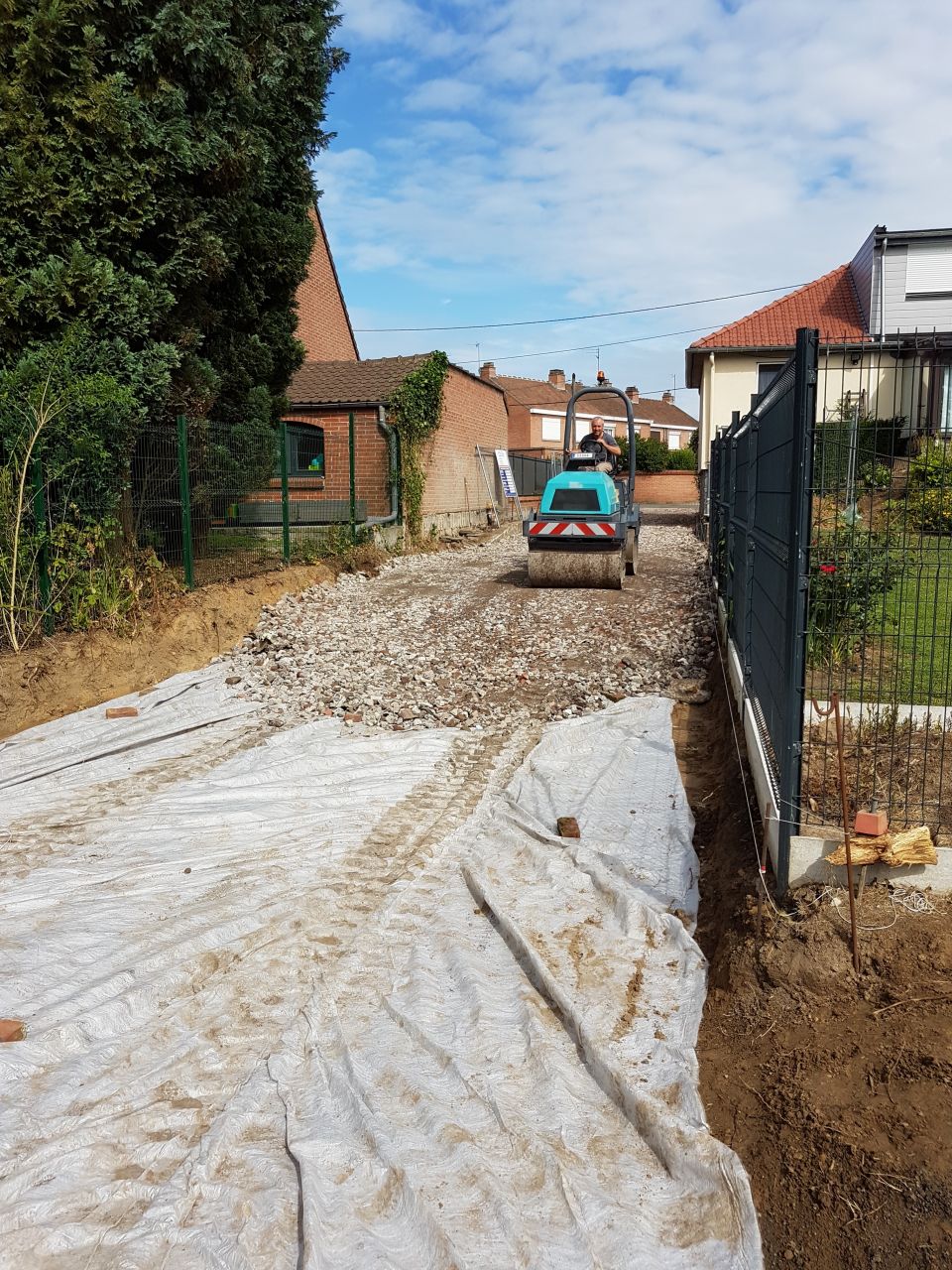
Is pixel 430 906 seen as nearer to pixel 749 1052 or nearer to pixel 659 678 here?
pixel 749 1052

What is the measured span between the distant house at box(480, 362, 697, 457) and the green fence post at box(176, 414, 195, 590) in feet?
100

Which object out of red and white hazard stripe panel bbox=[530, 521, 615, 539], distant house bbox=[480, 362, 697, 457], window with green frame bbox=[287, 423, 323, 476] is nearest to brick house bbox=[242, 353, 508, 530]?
window with green frame bbox=[287, 423, 323, 476]

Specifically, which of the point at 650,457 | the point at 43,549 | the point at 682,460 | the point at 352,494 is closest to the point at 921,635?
the point at 43,549

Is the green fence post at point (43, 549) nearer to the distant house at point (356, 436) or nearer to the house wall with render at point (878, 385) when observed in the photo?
the distant house at point (356, 436)

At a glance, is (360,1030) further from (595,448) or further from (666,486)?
A: (666,486)

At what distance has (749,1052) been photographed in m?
2.98

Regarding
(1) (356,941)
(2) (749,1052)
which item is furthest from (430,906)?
(2) (749,1052)

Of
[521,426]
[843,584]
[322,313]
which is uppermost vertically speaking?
[322,313]

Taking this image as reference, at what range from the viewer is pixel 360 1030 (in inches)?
127

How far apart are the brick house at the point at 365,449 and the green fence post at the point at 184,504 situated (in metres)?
1.88

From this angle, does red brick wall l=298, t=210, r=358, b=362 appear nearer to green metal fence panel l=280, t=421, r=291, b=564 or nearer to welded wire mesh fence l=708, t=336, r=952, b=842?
green metal fence panel l=280, t=421, r=291, b=564

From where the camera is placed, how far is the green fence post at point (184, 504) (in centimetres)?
957

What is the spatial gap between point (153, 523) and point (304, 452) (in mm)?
5434

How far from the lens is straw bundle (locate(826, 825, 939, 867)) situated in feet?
11.0
